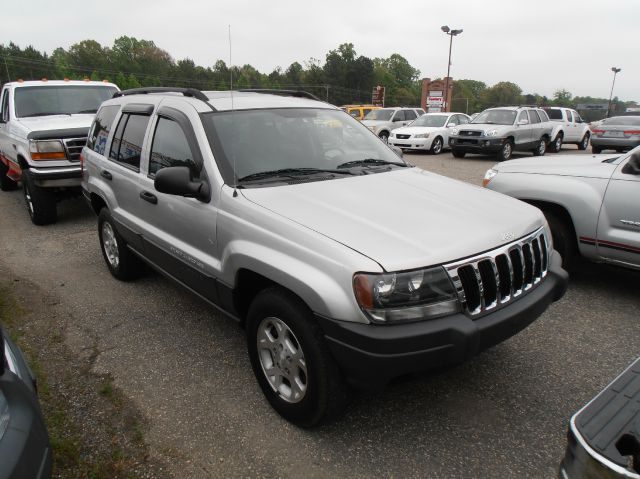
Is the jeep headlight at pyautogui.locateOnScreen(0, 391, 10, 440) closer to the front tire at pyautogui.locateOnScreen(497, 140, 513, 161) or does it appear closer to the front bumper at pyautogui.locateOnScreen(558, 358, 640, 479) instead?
the front bumper at pyautogui.locateOnScreen(558, 358, 640, 479)

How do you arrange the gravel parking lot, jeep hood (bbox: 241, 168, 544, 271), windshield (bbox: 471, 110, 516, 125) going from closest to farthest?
jeep hood (bbox: 241, 168, 544, 271), the gravel parking lot, windshield (bbox: 471, 110, 516, 125)

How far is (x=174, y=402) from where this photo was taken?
292 cm

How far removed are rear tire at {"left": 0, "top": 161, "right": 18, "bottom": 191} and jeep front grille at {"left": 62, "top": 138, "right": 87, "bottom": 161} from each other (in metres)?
3.77

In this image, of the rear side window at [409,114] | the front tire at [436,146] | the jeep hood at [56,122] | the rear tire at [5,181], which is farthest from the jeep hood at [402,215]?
the rear side window at [409,114]

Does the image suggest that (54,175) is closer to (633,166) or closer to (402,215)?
(402,215)

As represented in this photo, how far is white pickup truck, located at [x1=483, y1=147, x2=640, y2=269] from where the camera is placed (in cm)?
408

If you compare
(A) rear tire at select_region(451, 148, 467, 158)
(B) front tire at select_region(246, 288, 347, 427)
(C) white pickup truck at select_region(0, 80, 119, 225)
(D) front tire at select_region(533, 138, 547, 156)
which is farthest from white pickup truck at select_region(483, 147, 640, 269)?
(D) front tire at select_region(533, 138, 547, 156)

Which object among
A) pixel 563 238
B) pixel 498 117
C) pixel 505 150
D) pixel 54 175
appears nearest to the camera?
pixel 563 238

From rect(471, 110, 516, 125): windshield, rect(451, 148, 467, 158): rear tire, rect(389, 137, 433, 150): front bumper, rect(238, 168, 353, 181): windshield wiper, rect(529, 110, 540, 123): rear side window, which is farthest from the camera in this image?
rect(389, 137, 433, 150): front bumper

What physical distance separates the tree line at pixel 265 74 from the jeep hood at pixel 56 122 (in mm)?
59275

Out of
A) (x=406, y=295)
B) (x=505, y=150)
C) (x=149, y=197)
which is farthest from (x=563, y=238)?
(x=505, y=150)

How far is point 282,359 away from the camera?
2604mm

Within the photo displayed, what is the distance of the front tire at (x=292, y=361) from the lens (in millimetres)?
2332

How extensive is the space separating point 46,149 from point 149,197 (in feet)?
13.4
